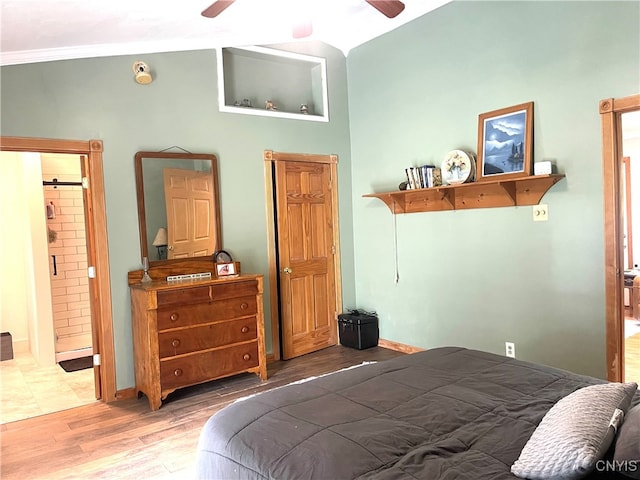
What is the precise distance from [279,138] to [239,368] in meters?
2.19

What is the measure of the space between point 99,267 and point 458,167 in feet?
9.76

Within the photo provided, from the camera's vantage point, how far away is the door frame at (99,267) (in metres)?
3.63

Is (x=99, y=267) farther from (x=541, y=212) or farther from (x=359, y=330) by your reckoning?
(x=541, y=212)

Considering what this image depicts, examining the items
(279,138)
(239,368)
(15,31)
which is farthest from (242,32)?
(239,368)

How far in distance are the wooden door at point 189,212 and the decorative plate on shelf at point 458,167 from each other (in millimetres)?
2046

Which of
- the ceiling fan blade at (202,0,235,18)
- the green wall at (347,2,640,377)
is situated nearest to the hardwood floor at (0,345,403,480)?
the green wall at (347,2,640,377)

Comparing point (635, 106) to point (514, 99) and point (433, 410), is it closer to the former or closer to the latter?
point (514, 99)

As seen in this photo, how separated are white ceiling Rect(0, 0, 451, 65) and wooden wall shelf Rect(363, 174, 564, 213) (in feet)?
5.26

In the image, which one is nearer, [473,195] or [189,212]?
[473,195]

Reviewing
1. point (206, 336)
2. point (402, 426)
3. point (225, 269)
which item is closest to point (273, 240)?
point (225, 269)

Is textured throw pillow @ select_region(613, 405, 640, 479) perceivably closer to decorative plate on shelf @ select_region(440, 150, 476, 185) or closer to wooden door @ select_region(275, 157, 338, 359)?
decorative plate on shelf @ select_region(440, 150, 476, 185)

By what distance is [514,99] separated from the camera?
362cm

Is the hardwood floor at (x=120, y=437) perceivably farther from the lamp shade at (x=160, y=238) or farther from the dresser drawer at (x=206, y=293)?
the lamp shade at (x=160, y=238)

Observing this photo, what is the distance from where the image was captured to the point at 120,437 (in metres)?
3.06
